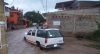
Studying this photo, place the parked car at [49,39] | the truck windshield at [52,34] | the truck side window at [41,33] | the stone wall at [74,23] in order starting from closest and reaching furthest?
the parked car at [49,39] < the truck windshield at [52,34] < the truck side window at [41,33] < the stone wall at [74,23]

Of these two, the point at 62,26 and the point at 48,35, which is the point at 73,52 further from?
the point at 62,26

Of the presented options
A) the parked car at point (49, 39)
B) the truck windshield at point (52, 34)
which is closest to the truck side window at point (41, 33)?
the parked car at point (49, 39)

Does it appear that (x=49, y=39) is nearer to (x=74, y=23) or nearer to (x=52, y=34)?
(x=52, y=34)

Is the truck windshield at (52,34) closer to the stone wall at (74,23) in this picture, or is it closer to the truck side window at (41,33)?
the truck side window at (41,33)

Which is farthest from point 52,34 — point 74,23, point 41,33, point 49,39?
point 74,23

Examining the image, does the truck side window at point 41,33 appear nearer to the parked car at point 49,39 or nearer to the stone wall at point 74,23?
the parked car at point 49,39

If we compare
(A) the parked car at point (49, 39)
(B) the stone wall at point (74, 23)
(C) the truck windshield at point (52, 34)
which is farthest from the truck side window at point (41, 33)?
(B) the stone wall at point (74, 23)

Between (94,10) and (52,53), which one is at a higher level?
(94,10)

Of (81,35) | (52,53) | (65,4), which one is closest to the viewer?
(52,53)

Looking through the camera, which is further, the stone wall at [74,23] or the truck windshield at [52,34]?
the stone wall at [74,23]

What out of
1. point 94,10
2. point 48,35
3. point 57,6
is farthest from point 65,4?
point 48,35

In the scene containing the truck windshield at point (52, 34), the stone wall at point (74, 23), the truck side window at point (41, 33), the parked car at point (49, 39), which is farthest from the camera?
the stone wall at point (74, 23)

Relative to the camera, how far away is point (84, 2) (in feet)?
88.3

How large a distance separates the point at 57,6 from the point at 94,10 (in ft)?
41.9
